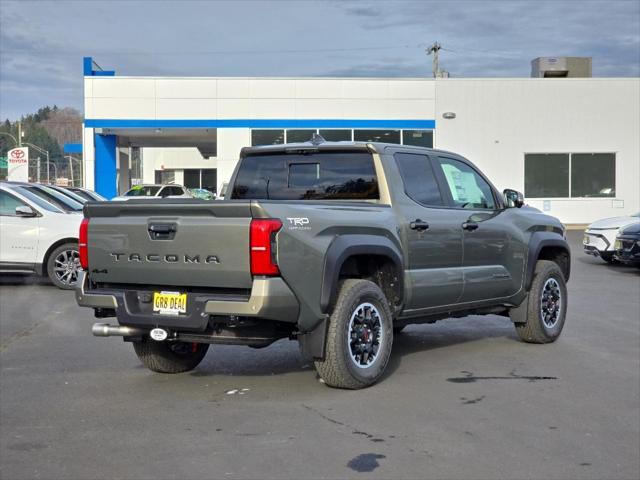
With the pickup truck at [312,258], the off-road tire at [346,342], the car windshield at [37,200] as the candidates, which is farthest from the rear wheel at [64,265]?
the off-road tire at [346,342]

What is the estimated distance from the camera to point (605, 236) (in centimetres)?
1780

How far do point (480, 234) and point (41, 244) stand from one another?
27.3 feet

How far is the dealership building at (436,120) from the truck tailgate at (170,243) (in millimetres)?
28016

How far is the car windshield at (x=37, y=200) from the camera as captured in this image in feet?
45.9

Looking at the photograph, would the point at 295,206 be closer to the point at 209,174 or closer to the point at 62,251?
the point at 62,251

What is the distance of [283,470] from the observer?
15.4 feet

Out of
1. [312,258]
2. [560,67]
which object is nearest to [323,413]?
[312,258]

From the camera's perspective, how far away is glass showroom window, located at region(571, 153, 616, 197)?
35.5 metres

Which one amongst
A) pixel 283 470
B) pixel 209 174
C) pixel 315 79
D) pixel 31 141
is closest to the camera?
pixel 283 470

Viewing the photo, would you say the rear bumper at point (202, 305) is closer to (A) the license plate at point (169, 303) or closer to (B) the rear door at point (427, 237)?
(A) the license plate at point (169, 303)

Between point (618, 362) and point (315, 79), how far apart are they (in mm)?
28061

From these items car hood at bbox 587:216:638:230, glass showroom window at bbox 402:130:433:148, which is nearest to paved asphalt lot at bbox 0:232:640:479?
car hood at bbox 587:216:638:230

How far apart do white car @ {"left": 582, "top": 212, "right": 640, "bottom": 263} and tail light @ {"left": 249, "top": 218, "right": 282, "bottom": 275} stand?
1325cm

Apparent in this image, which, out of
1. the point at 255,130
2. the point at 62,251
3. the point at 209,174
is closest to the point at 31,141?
the point at 209,174
